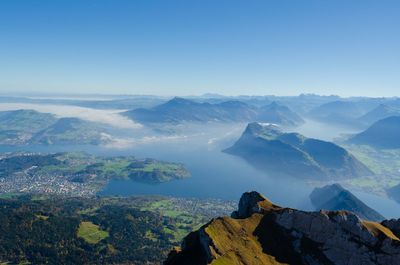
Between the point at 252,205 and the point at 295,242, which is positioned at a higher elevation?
the point at 252,205

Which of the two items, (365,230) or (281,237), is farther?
(281,237)

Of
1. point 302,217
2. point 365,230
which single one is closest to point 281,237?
point 302,217

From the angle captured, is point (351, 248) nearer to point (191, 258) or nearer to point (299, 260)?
point (299, 260)

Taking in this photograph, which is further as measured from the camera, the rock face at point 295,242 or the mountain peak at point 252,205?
the mountain peak at point 252,205

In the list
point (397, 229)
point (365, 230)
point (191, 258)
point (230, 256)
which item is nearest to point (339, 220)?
point (365, 230)

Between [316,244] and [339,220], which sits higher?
[339,220]

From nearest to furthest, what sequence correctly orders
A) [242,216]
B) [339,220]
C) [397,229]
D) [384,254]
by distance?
[384,254] → [339,220] → [397,229] → [242,216]

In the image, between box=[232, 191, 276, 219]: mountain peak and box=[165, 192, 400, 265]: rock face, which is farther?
box=[232, 191, 276, 219]: mountain peak

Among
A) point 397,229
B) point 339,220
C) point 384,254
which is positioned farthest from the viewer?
point 397,229
